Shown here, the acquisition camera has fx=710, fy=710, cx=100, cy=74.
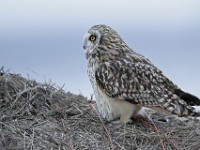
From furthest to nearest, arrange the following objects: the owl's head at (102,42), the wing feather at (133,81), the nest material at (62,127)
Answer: the owl's head at (102,42) → the wing feather at (133,81) → the nest material at (62,127)

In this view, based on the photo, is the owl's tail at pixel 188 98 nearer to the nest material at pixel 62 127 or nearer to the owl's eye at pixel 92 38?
the nest material at pixel 62 127

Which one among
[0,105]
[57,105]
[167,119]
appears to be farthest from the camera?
[167,119]

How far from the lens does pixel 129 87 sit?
768 cm

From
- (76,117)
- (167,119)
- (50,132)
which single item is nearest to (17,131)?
(50,132)

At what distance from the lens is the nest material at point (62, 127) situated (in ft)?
22.4

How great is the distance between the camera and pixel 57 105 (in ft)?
25.6

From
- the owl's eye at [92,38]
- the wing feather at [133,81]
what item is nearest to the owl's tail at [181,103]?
the wing feather at [133,81]

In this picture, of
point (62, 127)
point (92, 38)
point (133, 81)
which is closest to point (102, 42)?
point (92, 38)

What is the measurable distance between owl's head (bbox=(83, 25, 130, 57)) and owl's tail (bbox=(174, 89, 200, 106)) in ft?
2.64

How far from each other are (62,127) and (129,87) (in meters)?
0.91

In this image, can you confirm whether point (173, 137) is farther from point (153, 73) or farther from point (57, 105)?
point (57, 105)

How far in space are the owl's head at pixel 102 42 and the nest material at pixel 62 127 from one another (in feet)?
2.00

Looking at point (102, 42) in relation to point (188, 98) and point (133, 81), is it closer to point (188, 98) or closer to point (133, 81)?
point (133, 81)

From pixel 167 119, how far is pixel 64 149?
1.98 meters
